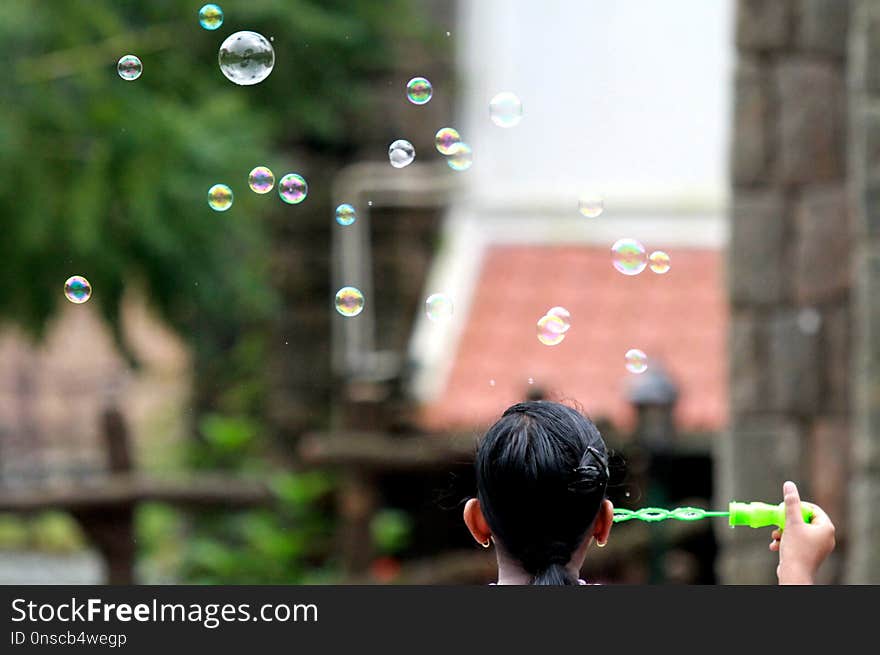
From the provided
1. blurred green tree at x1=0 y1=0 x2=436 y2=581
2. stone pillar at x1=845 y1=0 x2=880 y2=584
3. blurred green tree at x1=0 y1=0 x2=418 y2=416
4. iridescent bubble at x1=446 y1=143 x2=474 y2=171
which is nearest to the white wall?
blurred green tree at x1=0 y1=0 x2=436 y2=581

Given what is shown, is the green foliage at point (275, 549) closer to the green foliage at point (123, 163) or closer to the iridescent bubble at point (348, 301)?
the green foliage at point (123, 163)

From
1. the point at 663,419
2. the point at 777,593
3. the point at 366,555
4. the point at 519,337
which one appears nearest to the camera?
the point at 777,593

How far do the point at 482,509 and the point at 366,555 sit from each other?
4.22 meters

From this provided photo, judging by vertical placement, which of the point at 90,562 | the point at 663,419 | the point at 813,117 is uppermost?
the point at 813,117

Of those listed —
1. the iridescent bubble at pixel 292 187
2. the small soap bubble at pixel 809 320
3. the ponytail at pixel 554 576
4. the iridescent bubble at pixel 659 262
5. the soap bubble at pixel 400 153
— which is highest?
the soap bubble at pixel 400 153

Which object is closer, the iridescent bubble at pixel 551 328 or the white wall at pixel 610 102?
the iridescent bubble at pixel 551 328

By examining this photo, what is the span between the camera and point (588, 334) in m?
7.59

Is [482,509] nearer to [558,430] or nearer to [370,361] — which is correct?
[558,430]

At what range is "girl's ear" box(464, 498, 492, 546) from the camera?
7.01 feet

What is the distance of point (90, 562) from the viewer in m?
10.1

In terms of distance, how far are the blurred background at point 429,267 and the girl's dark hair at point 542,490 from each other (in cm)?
209

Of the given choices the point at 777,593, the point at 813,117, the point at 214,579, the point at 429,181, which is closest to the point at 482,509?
the point at 777,593

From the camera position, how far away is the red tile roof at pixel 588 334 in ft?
23.8

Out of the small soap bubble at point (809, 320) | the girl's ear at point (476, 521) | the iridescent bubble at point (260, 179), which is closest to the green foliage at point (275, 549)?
the small soap bubble at point (809, 320)
